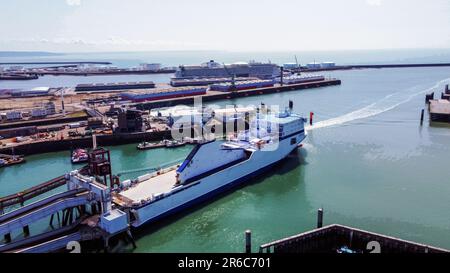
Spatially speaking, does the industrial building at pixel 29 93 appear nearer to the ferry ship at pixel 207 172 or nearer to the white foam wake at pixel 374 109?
the white foam wake at pixel 374 109

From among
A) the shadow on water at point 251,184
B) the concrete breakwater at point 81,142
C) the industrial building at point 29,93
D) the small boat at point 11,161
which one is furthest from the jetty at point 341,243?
the industrial building at point 29,93

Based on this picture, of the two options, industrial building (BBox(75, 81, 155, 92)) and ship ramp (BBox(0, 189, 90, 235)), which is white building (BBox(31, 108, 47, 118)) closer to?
industrial building (BBox(75, 81, 155, 92))

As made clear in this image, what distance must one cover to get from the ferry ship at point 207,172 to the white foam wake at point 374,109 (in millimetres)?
13296

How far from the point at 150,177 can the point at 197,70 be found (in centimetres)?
7949

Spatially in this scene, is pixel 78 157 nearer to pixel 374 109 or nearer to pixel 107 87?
pixel 374 109

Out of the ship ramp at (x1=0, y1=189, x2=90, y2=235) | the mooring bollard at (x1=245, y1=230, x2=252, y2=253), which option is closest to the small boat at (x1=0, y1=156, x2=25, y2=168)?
the ship ramp at (x1=0, y1=189, x2=90, y2=235)

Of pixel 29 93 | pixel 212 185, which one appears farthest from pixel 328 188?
pixel 29 93

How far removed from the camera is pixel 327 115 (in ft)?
157

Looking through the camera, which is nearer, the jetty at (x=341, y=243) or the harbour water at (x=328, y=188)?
the jetty at (x=341, y=243)

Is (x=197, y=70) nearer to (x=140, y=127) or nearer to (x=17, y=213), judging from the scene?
(x=140, y=127)

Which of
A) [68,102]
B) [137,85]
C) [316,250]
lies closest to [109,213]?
[316,250]

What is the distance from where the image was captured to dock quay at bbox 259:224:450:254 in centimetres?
1475

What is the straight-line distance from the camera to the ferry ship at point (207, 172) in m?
18.4

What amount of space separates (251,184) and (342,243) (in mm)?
9045
